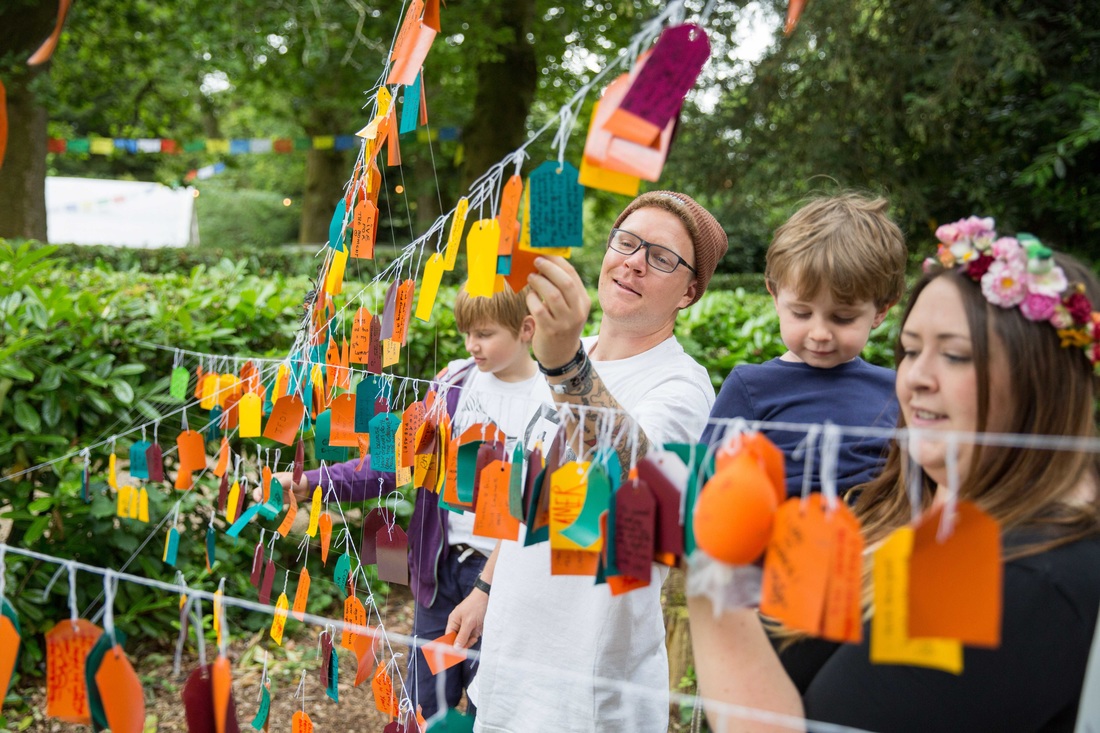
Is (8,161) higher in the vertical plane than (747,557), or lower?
higher

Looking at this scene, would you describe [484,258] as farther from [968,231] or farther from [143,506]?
[143,506]

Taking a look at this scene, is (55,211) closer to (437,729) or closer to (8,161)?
(8,161)

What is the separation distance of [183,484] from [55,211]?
1381 cm

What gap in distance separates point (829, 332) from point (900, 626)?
87cm

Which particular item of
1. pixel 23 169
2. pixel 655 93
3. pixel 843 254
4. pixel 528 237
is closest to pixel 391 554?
pixel 528 237

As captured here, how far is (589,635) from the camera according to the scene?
1.42 metres

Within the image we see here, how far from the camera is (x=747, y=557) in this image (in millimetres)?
753

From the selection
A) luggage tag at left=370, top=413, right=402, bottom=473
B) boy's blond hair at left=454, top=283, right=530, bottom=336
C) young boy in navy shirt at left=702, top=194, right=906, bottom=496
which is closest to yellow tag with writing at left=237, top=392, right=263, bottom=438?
luggage tag at left=370, top=413, right=402, bottom=473

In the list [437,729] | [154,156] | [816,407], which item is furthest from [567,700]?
[154,156]

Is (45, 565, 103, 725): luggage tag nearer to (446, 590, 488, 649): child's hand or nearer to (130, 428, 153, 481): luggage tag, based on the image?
(446, 590, 488, 649): child's hand

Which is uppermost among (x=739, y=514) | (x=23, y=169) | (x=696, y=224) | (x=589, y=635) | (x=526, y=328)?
(x=23, y=169)

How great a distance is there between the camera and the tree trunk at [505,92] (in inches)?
278

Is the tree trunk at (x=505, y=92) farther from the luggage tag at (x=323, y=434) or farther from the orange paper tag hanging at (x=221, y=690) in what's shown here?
the orange paper tag hanging at (x=221, y=690)

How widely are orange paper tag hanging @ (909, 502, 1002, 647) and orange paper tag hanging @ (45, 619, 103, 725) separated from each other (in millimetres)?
917
